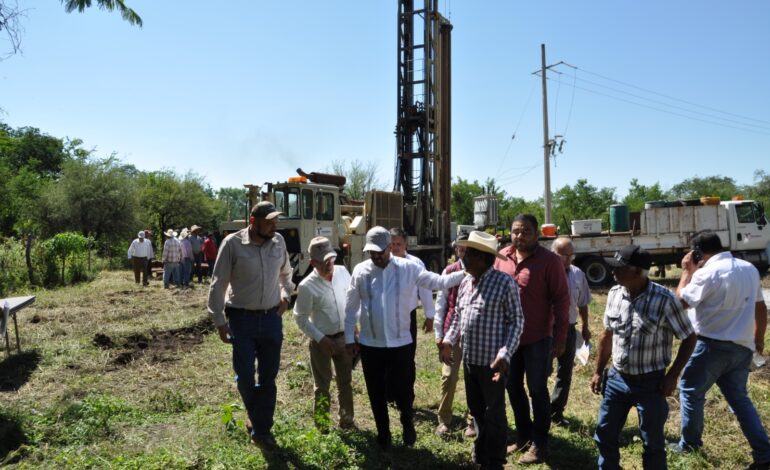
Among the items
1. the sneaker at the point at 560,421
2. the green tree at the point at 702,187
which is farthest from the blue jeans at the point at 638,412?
the green tree at the point at 702,187

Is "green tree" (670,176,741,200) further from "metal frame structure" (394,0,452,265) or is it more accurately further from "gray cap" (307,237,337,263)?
"gray cap" (307,237,337,263)

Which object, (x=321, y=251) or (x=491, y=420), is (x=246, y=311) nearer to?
(x=321, y=251)

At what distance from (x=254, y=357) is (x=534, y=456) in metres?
2.19

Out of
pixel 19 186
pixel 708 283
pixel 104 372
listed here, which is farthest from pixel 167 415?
pixel 19 186

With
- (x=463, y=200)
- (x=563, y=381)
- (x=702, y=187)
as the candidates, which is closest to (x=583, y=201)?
(x=463, y=200)

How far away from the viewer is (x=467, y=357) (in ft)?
12.4

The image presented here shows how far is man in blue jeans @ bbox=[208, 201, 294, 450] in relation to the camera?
13.7ft

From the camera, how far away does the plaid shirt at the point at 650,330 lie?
3326 millimetres

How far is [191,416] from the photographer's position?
195 inches

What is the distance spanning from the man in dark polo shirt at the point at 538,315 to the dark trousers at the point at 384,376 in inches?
34.5

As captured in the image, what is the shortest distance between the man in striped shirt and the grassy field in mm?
867

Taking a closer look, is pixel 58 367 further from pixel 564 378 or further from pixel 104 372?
pixel 564 378

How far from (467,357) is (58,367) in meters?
5.41

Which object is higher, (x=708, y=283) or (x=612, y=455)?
(x=708, y=283)
